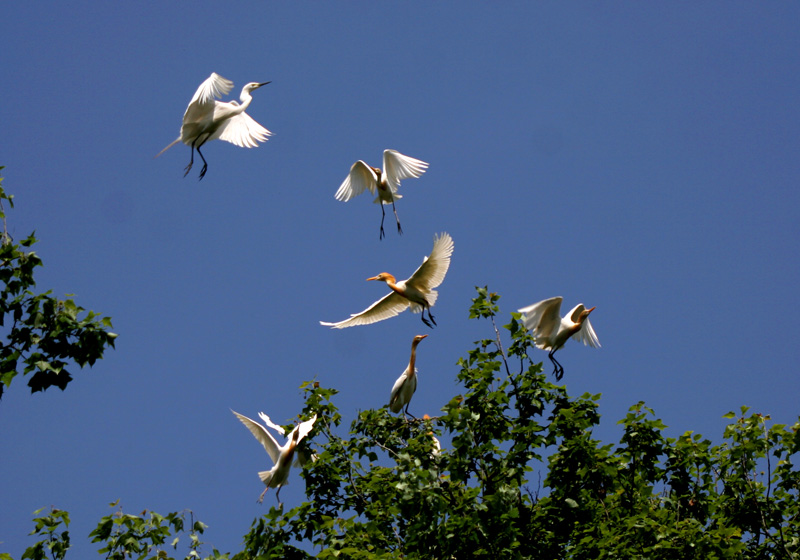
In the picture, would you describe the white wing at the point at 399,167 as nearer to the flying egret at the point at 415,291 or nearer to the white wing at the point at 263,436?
the flying egret at the point at 415,291

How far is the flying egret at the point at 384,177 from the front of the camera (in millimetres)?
13078

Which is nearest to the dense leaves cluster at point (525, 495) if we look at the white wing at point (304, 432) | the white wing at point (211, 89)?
the white wing at point (304, 432)

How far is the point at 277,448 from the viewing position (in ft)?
36.4

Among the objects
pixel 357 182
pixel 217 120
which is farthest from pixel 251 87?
pixel 357 182

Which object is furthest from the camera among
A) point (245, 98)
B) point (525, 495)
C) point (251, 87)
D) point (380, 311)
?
point (380, 311)

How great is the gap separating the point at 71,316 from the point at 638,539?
4.81m

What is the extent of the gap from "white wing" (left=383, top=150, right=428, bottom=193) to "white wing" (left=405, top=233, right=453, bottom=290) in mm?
1846

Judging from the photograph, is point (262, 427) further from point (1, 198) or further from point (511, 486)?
point (1, 198)

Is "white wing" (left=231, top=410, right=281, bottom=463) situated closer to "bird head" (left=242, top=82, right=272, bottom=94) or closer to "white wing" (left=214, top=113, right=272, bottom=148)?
"white wing" (left=214, top=113, right=272, bottom=148)

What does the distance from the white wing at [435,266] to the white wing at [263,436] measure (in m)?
2.84

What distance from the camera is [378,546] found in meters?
7.95

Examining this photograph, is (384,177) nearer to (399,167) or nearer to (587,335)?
(399,167)

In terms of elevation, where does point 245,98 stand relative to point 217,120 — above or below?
above

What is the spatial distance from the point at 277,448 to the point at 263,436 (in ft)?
1.01
